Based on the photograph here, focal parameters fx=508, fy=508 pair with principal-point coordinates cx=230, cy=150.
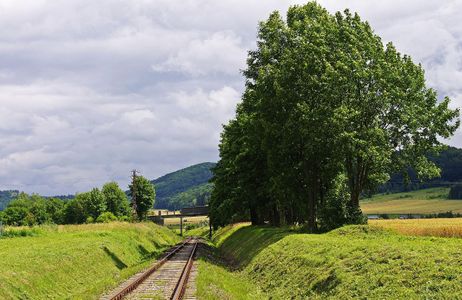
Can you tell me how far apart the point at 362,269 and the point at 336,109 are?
20.0 metres

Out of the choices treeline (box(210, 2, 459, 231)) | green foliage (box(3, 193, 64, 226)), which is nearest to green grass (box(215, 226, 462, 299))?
treeline (box(210, 2, 459, 231))

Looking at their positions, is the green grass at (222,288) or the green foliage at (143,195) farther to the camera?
the green foliage at (143,195)

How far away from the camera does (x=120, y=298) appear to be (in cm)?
2347

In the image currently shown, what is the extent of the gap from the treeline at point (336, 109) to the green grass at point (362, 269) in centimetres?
884

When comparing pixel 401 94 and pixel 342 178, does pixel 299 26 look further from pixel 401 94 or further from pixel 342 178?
pixel 342 178

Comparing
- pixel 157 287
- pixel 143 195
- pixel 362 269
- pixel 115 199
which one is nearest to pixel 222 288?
pixel 157 287

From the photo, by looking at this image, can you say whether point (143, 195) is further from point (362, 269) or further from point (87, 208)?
point (362, 269)

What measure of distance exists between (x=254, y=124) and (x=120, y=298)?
77.8ft

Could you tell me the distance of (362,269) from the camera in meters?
19.2

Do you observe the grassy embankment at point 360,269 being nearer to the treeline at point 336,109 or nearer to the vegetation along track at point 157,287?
the vegetation along track at point 157,287

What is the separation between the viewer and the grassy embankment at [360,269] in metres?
15.3

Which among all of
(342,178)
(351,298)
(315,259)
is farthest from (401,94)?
(351,298)

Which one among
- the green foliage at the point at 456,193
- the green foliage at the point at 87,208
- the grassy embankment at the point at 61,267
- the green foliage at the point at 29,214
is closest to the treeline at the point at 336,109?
the grassy embankment at the point at 61,267

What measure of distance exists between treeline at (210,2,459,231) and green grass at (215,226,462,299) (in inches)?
348
